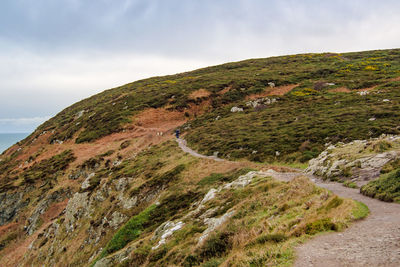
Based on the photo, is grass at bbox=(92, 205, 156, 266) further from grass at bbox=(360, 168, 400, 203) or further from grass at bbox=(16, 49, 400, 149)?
grass at bbox=(16, 49, 400, 149)

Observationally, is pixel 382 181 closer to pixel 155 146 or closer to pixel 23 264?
pixel 155 146

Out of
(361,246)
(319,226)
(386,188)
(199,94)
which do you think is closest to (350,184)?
(386,188)

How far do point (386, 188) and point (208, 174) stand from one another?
54.7 ft

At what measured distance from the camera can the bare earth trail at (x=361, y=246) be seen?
6.65m

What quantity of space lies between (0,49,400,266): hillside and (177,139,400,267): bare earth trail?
447 mm

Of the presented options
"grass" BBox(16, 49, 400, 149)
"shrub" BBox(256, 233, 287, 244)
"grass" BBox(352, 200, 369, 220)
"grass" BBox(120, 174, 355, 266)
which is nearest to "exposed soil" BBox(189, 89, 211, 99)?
"grass" BBox(16, 49, 400, 149)

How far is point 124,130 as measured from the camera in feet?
199

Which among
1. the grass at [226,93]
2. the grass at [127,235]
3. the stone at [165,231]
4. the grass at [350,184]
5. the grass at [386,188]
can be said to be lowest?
the grass at [127,235]

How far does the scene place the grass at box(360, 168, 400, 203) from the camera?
10977mm

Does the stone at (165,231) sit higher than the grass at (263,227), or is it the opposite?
the grass at (263,227)

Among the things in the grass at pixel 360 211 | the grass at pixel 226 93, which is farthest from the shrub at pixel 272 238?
the grass at pixel 226 93

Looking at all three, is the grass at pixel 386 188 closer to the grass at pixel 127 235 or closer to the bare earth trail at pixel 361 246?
the bare earth trail at pixel 361 246

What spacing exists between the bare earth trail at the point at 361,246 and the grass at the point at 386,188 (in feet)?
3.87

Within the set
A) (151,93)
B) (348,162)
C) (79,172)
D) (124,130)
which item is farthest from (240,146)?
(151,93)
